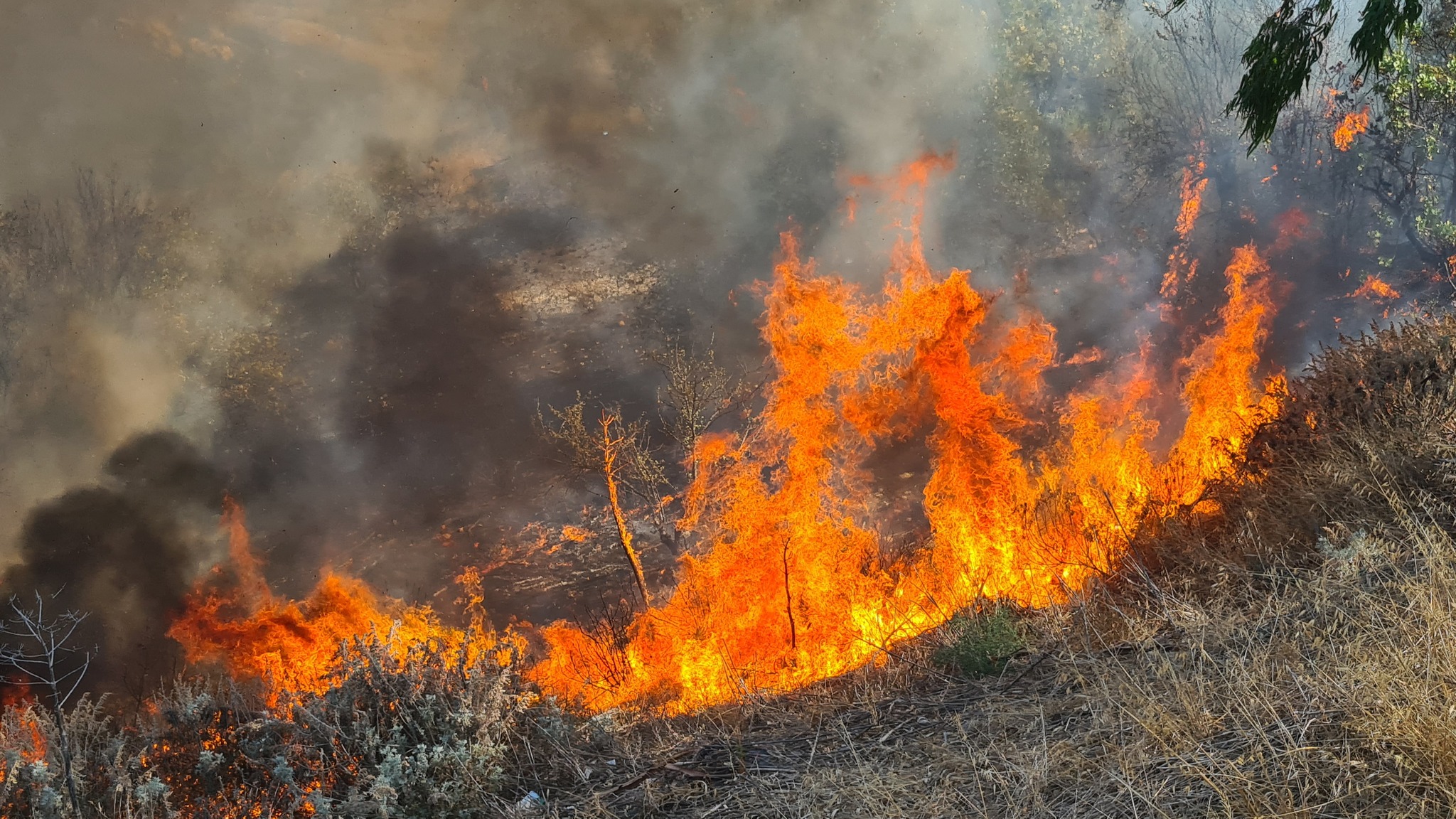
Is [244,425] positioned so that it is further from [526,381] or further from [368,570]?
[526,381]

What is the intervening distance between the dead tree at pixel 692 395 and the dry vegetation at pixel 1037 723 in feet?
44.7

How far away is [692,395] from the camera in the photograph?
20.6 metres

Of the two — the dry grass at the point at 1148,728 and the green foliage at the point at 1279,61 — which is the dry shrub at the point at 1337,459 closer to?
the dry grass at the point at 1148,728

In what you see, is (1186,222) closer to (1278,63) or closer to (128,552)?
(1278,63)

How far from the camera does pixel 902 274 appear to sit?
22.3 meters

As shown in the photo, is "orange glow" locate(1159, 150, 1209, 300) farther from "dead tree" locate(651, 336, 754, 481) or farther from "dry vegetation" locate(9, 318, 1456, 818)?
"dry vegetation" locate(9, 318, 1456, 818)

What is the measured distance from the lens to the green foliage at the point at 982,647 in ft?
19.6

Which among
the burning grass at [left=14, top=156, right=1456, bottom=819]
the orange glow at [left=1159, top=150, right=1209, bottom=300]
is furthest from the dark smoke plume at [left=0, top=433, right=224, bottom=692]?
the orange glow at [left=1159, top=150, right=1209, bottom=300]

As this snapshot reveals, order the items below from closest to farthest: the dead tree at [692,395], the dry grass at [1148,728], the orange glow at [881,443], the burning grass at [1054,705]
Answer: the dry grass at [1148,728]
the burning grass at [1054,705]
the orange glow at [881,443]
the dead tree at [692,395]

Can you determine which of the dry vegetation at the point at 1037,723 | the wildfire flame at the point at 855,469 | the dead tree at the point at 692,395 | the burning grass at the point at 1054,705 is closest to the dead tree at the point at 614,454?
the dead tree at the point at 692,395

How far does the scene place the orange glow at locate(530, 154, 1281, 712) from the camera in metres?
18.2

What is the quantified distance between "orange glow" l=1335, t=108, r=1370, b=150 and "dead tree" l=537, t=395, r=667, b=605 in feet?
57.2

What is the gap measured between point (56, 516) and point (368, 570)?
19.6 ft

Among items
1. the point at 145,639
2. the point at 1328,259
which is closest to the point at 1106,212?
the point at 1328,259
